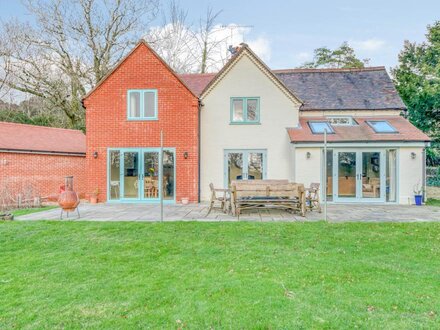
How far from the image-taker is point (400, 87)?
2395cm

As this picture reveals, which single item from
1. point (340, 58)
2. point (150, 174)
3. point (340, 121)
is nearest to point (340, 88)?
point (340, 121)

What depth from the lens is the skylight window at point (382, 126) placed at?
14.6m

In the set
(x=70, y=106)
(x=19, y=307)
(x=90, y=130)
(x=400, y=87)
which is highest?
(x=400, y=87)

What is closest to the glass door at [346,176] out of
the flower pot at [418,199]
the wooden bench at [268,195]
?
the flower pot at [418,199]

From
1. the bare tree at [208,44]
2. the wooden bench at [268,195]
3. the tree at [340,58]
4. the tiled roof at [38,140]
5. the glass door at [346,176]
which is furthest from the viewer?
the tree at [340,58]

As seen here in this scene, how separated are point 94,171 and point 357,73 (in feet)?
52.9

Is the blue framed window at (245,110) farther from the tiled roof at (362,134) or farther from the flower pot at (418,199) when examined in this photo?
the flower pot at (418,199)

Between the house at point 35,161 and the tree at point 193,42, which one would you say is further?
the tree at point 193,42

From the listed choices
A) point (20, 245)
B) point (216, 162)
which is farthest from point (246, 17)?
point (20, 245)

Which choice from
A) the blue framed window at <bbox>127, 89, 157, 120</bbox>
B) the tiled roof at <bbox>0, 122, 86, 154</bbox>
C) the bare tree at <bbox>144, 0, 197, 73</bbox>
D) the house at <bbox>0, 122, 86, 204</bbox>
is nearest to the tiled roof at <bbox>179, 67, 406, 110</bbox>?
the blue framed window at <bbox>127, 89, 157, 120</bbox>

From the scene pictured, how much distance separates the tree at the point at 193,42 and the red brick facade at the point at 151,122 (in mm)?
13562

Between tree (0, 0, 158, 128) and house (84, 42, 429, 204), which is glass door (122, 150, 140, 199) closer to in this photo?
house (84, 42, 429, 204)

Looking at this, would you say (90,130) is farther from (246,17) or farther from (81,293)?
(246,17)

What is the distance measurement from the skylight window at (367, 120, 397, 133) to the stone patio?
3751 mm
